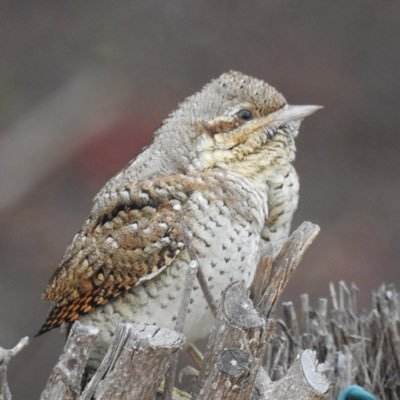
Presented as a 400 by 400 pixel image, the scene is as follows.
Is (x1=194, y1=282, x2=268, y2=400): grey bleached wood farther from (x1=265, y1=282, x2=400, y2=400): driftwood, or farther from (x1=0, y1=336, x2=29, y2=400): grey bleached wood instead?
(x1=265, y1=282, x2=400, y2=400): driftwood

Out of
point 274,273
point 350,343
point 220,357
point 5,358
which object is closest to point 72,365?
point 5,358

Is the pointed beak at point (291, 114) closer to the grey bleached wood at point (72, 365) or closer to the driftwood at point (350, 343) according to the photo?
the driftwood at point (350, 343)

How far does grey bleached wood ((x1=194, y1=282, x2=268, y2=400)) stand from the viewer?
2795mm

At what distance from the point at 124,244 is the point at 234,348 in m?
0.68

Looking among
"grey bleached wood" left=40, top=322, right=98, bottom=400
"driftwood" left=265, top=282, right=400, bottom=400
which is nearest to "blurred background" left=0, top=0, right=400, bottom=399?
"driftwood" left=265, top=282, right=400, bottom=400

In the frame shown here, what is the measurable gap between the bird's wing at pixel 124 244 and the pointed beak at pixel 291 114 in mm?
256

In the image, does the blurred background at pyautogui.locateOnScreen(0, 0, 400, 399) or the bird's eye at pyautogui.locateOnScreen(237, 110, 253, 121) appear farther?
the blurred background at pyautogui.locateOnScreen(0, 0, 400, 399)

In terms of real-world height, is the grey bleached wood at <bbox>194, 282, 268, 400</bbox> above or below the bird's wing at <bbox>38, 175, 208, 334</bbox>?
below

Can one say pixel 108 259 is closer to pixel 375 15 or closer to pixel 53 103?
pixel 53 103

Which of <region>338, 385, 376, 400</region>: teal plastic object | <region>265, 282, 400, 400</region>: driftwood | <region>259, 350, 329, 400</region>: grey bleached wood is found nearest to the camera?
<region>259, 350, 329, 400</region>: grey bleached wood

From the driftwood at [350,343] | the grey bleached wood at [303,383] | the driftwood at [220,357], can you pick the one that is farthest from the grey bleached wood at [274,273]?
the driftwood at [350,343]

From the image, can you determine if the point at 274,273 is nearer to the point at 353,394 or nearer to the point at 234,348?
the point at 234,348

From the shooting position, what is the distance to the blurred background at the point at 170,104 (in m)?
6.47

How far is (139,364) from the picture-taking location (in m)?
2.75
